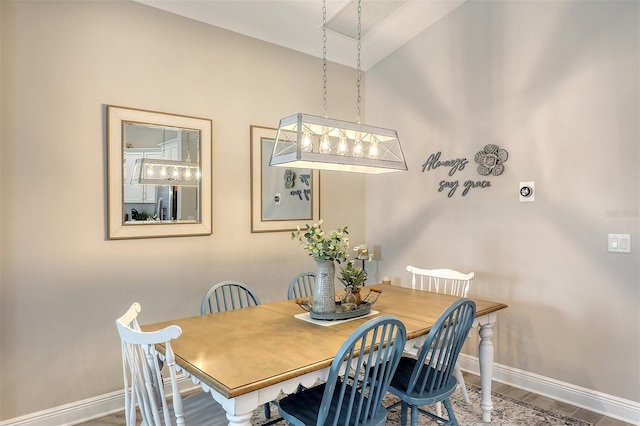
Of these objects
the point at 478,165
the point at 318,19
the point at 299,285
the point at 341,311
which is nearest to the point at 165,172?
the point at 299,285

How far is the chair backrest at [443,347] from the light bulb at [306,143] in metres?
1.05

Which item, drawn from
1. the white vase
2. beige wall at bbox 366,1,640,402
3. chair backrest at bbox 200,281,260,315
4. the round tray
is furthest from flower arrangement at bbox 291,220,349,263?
beige wall at bbox 366,1,640,402

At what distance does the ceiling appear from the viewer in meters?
3.05

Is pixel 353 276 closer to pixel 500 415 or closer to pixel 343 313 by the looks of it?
pixel 343 313

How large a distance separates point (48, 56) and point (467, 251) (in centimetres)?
332

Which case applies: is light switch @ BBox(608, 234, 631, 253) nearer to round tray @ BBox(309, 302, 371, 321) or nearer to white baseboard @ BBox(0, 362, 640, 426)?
white baseboard @ BBox(0, 362, 640, 426)

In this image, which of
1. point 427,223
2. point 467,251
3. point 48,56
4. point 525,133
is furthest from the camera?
point 427,223

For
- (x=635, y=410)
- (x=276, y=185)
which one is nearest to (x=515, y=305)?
(x=635, y=410)

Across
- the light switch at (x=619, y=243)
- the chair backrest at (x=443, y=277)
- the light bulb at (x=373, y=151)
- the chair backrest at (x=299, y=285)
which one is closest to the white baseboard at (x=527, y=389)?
the chair backrest at (x=443, y=277)

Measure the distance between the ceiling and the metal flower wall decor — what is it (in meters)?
1.28

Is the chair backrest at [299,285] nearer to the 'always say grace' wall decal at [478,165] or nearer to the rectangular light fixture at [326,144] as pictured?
the rectangular light fixture at [326,144]

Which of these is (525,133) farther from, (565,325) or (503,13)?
(565,325)

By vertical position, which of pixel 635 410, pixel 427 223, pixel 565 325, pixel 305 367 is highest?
pixel 427 223

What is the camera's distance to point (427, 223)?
369 cm
